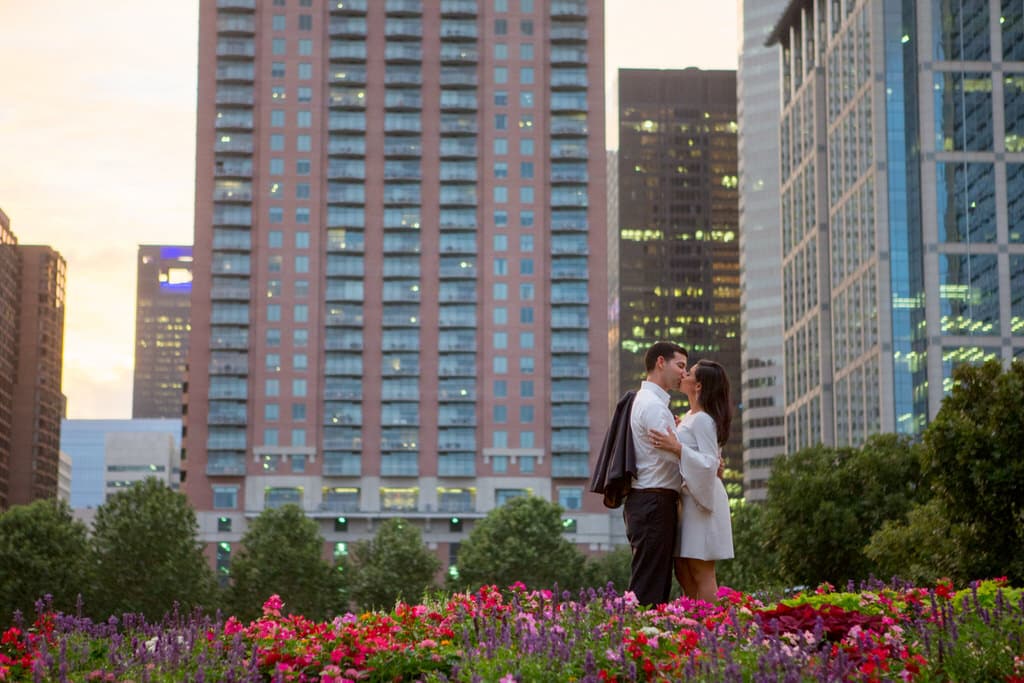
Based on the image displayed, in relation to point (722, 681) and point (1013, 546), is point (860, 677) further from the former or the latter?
point (1013, 546)

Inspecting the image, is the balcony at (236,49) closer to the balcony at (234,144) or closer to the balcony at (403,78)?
the balcony at (234,144)

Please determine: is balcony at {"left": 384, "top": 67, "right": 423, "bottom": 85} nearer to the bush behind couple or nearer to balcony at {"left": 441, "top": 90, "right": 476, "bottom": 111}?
balcony at {"left": 441, "top": 90, "right": 476, "bottom": 111}

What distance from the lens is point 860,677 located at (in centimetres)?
830

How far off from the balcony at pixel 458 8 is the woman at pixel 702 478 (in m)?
149

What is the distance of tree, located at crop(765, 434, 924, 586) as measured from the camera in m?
58.7

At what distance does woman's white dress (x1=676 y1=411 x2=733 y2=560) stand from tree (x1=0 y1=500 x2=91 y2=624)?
2891 inches

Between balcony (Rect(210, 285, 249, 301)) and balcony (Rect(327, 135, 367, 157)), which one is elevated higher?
balcony (Rect(327, 135, 367, 157))

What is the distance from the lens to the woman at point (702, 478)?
1312 centimetres

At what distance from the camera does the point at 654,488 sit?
44.0 feet

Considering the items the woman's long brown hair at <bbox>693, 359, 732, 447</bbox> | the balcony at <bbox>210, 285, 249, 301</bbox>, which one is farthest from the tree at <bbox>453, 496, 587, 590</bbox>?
the woman's long brown hair at <bbox>693, 359, 732, 447</bbox>

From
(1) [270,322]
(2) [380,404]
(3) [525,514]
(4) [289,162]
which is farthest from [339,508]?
(3) [525,514]

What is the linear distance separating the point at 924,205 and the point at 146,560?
285 ft

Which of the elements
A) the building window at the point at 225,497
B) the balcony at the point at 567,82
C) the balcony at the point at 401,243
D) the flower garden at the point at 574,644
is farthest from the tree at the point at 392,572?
the flower garden at the point at 574,644

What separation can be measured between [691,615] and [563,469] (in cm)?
13905
